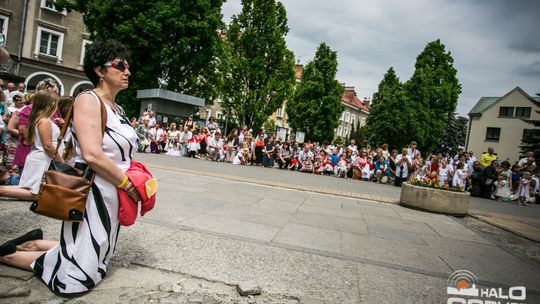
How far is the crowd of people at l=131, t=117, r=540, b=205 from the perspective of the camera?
16.1 meters

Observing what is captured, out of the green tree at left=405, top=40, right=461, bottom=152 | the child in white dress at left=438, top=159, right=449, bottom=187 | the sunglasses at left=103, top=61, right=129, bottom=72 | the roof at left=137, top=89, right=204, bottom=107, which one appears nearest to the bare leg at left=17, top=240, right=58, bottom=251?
the sunglasses at left=103, top=61, right=129, bottom=72

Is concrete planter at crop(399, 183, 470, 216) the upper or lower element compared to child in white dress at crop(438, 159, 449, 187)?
lower

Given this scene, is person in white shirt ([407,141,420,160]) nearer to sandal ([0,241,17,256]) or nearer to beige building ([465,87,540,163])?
sandal ([0,241,17,256])

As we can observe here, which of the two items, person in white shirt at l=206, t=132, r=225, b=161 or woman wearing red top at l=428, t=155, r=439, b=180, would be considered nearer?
woman wearing red top at l=428, t=155, r=439, b=180

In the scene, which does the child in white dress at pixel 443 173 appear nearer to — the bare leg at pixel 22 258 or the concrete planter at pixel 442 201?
the concrete planter at pixel 442 201

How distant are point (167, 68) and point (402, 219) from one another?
75.0ft

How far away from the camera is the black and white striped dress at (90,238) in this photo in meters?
2.46

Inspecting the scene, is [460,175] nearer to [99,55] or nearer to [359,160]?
[359,160]

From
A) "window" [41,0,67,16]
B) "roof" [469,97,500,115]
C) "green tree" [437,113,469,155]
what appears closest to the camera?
"window" [41,0,67,16]

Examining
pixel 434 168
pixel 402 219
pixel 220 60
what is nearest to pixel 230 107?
pixel 220 60

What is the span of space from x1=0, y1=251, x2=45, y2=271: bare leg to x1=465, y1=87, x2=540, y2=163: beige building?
5456 cm

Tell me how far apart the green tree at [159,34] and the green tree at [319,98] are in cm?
2003

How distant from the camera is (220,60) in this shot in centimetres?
2967

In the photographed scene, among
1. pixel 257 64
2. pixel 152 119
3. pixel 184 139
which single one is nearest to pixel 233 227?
pixel 184 139
